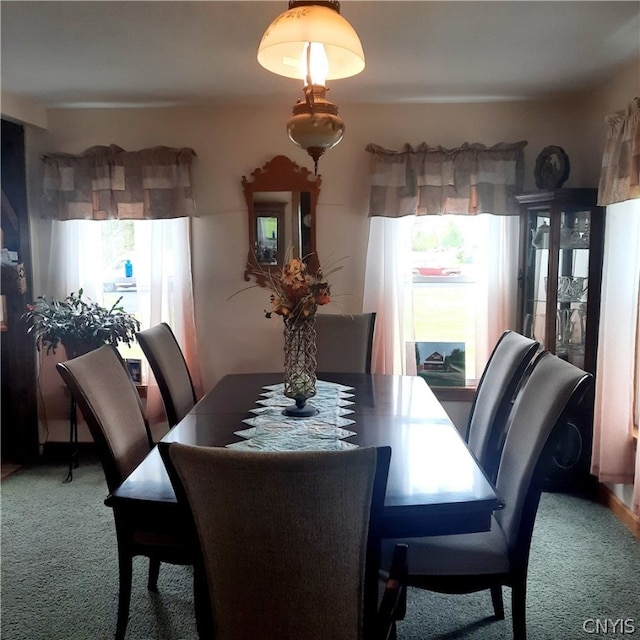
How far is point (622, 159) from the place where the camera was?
2.72 meters

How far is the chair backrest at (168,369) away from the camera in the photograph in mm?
2527

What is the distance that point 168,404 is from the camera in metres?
2.57

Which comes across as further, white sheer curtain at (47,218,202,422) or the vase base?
white sheer curtain at (47,218,202,422)

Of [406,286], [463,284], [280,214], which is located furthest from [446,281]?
[280,214]

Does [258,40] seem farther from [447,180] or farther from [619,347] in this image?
[619,347]

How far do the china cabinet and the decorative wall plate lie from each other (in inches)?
6.2

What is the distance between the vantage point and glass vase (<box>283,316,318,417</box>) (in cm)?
219

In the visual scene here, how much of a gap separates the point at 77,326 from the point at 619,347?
9.89ft

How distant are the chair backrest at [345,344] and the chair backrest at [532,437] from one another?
129 centimetres

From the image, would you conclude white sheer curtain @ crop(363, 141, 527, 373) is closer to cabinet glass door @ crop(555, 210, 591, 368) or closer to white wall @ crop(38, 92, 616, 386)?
white wall @ crop(38, 92, 616, 386)

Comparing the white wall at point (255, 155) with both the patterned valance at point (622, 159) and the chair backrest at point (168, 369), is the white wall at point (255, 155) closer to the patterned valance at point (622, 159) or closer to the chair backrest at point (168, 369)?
the patterned valance at point (622, 159)

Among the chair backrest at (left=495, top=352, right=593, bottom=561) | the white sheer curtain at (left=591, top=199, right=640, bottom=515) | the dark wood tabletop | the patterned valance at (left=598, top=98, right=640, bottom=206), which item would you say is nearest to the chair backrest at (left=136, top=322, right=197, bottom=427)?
the dark wood tabletop

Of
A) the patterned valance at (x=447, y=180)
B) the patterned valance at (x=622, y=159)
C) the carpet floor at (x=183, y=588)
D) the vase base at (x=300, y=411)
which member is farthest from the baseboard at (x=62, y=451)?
the patterned valance at (x=622, y=159)

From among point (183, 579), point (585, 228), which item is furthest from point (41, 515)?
point (585, 228)
